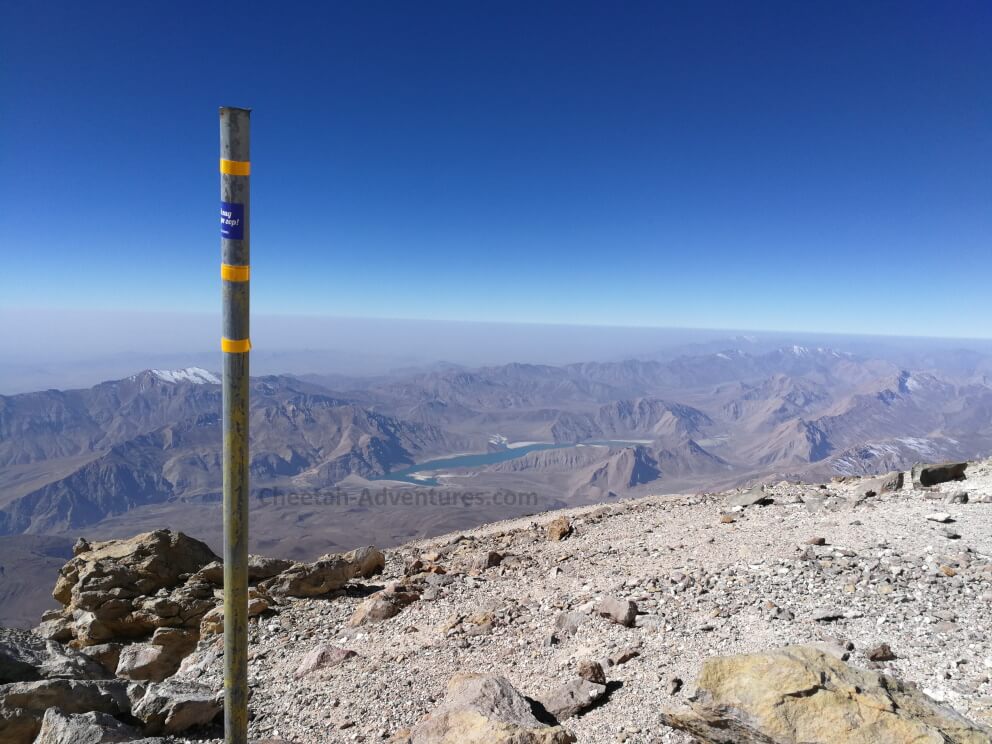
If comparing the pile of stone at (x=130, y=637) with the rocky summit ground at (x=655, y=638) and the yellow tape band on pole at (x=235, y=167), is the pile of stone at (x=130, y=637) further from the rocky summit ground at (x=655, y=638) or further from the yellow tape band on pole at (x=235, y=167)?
the yellow tape band on pole at (x=235, y=167)

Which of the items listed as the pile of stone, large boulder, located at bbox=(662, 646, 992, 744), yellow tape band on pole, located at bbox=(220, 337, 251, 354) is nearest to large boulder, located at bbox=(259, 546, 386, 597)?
the pile of stone

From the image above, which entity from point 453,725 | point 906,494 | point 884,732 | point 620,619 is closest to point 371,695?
point 453,725

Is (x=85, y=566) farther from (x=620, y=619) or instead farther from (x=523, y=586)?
(x=620, y=619)

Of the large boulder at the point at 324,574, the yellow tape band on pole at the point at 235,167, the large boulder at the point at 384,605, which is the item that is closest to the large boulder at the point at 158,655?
the large boulder at the point at 324,574

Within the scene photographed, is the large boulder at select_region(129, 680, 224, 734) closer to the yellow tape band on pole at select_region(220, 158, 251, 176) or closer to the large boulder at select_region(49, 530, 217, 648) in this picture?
the large boulder at select_region(49, 530, 217, 648)

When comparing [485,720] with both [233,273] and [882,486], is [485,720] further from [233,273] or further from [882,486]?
[882,486]
